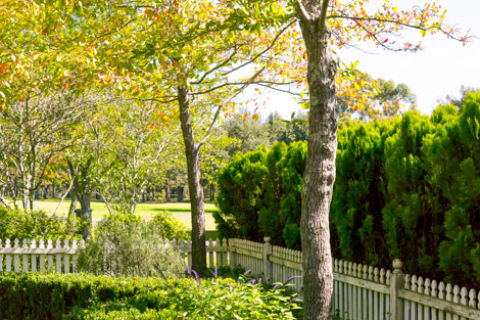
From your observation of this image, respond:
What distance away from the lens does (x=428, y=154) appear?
542cm

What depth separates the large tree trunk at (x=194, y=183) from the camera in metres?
9.33

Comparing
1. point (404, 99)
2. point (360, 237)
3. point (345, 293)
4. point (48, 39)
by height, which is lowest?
point (345, 293)

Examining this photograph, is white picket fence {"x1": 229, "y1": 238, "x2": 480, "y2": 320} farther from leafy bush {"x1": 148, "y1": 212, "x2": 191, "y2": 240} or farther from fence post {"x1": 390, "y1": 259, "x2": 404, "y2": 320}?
leafy bush {"x1": 148, "y1": 212, "x2": 191, "y2": 240}

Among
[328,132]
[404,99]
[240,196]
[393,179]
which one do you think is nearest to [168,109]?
[240,196]

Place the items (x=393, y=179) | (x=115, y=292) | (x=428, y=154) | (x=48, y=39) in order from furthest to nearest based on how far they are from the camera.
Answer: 1. (x=48, y=39)
2. (x=115, y=292)
3. (x=393, y=179)
4. (x=428, y=154)

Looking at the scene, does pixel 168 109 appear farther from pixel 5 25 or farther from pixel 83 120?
pixel 5 25

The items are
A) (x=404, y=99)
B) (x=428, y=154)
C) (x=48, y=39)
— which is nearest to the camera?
(x=428, y=154)

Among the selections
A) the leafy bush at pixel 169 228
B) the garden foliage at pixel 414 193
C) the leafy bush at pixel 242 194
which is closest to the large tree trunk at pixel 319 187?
the garden foliage at pixel 414 193

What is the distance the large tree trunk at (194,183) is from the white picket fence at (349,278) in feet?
3.59

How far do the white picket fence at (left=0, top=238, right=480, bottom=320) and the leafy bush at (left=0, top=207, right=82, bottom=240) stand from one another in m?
0.23

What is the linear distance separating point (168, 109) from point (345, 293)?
945 cm

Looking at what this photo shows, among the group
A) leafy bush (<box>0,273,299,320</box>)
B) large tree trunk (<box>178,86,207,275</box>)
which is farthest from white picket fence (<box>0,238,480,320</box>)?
large tree trunk (<box>178,86,207,275</box>)

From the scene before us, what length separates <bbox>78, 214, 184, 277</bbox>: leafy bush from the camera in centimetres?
829

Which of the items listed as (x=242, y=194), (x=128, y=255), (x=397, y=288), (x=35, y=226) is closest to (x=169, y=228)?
(x=242, y=194)
